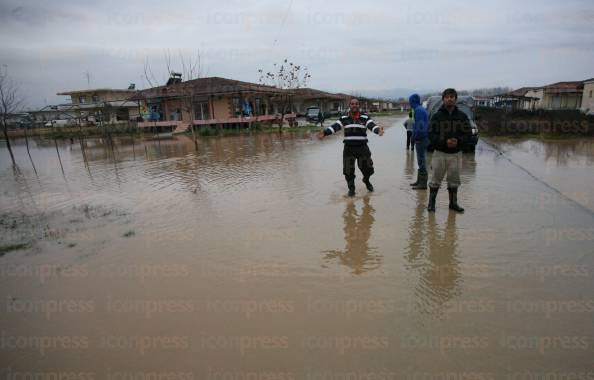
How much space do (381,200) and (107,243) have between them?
462cm

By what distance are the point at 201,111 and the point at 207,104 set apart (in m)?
0.94

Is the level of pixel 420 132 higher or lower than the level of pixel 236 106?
lower

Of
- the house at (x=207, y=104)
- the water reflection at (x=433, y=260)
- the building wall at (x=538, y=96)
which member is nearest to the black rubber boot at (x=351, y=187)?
the water reflection at (x=433, y=260)

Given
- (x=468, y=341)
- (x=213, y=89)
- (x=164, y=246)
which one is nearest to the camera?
(x=468, y=341)

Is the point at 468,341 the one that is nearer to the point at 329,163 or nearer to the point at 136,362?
the point at 136,362

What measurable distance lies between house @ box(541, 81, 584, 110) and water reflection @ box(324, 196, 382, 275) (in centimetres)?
4300

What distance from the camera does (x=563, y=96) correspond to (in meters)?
41.9

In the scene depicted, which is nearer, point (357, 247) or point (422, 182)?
point (357, 247)

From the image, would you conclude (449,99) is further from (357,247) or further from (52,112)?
(52,112)

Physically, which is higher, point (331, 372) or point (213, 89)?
point (213, 89)

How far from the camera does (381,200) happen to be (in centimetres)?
662

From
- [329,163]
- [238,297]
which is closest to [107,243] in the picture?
[238,297]

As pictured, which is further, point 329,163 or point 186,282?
point 329,163

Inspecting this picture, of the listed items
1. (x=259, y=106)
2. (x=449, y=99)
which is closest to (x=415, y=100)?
(x=449, y=99)
